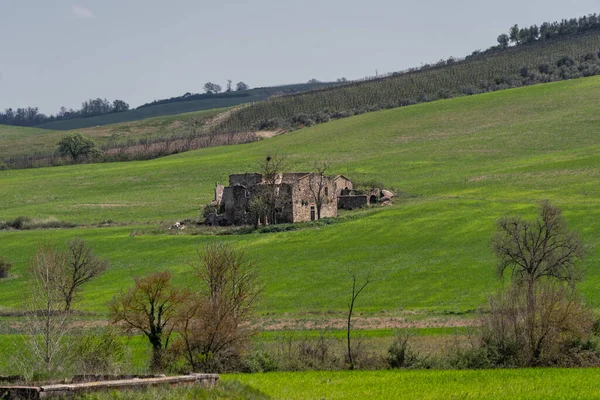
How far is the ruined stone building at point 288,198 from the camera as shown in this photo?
273 ft

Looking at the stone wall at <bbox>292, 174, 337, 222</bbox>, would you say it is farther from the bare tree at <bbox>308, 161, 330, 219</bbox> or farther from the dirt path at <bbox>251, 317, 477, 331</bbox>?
the dirt path at <bbox>251, 317, 477, 331</bbox>

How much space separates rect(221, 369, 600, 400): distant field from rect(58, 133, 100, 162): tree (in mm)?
126511

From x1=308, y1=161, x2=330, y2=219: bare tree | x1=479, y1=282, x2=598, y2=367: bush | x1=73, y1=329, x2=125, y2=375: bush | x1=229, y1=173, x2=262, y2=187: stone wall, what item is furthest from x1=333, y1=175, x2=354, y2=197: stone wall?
x1=479, y1=282, x2=598, y2=367: bush

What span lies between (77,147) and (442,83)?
68211 millimetres

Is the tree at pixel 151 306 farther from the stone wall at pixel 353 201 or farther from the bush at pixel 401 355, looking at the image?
the stone wall at pixel 353 201

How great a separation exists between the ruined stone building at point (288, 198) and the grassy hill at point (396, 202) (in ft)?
16.6

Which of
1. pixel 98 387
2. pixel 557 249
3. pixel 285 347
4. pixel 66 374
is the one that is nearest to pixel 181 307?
pixel 285 347

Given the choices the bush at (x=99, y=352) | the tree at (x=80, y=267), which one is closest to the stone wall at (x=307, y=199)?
the tree at (x=80, y=267)

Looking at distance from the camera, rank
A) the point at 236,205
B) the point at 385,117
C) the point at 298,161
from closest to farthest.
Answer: the point at 236,205, the point at 298,161, the point at 385,117

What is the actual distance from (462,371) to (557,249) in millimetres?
18349

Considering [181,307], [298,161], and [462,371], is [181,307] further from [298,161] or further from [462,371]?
[298,161]

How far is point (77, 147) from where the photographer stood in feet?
504

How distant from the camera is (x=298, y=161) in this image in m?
116

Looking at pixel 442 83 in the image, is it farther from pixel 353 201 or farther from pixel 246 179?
pixel 246 179
